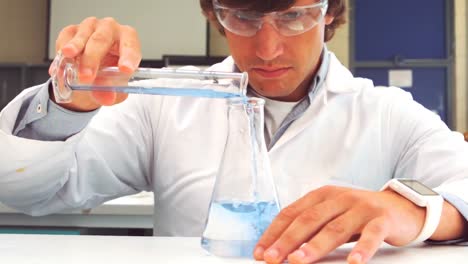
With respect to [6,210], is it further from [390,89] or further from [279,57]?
[390,89]

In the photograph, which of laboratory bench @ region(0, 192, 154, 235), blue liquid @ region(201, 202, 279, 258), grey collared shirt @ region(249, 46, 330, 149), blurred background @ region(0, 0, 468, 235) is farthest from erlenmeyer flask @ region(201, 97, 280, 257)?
blurred background @ region(0, 0, 468, 235)

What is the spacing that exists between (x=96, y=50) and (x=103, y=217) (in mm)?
1187

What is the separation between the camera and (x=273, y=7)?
1163mm

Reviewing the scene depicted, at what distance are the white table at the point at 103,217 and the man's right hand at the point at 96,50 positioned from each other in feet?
3.07

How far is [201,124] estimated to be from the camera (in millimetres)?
1385

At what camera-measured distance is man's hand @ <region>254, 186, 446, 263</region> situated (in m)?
0.71

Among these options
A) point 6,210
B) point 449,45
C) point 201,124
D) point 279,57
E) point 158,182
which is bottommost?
point 6,210

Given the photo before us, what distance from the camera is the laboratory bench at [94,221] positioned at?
1928 millimetres

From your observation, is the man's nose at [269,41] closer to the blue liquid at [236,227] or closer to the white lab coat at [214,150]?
the white lab coat at [214,150]

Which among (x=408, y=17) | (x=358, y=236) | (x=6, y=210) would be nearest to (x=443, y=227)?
(x=358, y=236)

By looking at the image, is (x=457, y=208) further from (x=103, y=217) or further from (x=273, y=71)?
A: (x=103, y=217)

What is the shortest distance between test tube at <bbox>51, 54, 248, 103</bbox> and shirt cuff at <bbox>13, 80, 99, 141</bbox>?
0.14m

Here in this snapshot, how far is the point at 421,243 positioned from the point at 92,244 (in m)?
0.50

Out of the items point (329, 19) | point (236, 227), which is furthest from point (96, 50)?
point (329, 19)
